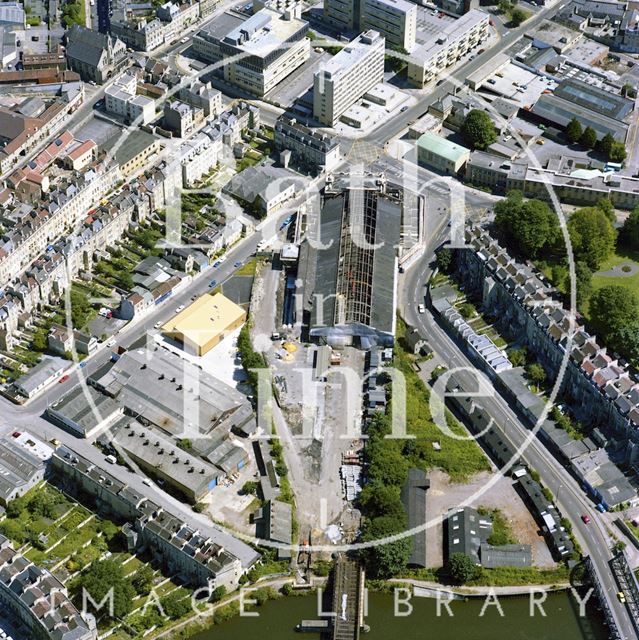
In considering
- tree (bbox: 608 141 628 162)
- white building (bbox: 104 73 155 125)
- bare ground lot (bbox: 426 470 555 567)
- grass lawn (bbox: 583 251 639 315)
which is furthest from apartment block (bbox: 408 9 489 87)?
bare ground lot (bbox: 426 470 555 567)

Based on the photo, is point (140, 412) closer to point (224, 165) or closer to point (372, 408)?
point (372, 408)

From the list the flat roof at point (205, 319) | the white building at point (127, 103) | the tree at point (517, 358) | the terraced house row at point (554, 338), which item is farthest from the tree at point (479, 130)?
the flat roof at point (205, 319)

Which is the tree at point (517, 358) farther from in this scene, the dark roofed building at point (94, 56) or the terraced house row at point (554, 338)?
the dark roofed building at point (94, 56)

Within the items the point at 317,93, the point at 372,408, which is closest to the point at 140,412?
the point at 372,408

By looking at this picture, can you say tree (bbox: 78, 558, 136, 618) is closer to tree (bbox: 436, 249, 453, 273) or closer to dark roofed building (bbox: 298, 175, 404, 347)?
dark roofed building (bbox: 298, 175, 404, 347)

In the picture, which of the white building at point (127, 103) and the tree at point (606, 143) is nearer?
the tree at point (606, 143)

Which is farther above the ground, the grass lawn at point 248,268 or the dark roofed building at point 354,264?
the dark roofed building at point 354,264

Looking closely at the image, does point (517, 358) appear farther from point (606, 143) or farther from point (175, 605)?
point (175, 605)
